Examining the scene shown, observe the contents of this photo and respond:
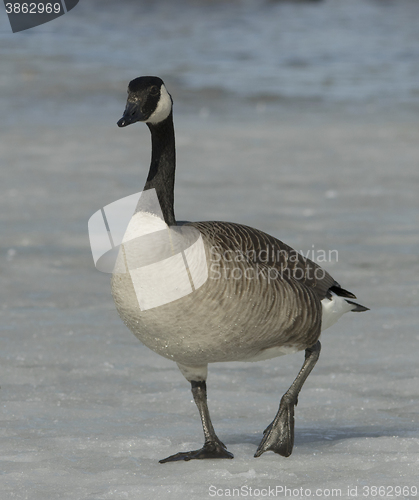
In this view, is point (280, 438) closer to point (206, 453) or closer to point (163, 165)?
point (206, 453)

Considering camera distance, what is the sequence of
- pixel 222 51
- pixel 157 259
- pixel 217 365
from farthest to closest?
pixel 222 51 < pixel 217 365 < pixel 157 259

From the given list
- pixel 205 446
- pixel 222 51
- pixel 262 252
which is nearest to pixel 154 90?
pixel 262 252

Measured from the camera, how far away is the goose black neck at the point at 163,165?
13.6 feet

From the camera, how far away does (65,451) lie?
172 inches

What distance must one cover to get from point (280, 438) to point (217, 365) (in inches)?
66.3

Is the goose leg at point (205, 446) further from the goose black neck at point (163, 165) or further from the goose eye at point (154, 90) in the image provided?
the goose eye at point (154, 90)

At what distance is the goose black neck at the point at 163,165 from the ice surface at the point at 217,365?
133 cm

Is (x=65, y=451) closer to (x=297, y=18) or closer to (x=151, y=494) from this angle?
(x=151, y=494)

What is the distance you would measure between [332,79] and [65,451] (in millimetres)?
18489

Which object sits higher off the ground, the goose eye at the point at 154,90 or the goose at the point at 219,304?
the goose eye at the point at 154,90

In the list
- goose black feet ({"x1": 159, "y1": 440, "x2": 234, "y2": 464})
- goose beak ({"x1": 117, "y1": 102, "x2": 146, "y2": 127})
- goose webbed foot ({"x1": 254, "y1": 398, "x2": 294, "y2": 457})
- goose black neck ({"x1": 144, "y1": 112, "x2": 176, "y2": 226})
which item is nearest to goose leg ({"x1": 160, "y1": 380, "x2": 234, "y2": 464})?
goose black feet ({"x1": 159, "y1": 440, "x2": 234, "y2": 464})

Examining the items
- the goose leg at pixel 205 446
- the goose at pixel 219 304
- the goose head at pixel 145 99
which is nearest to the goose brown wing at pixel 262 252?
the goose at pixel 219 304

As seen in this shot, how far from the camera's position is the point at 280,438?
4324 mm

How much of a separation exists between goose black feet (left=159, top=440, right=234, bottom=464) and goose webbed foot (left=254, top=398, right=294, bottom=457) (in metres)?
0.18
